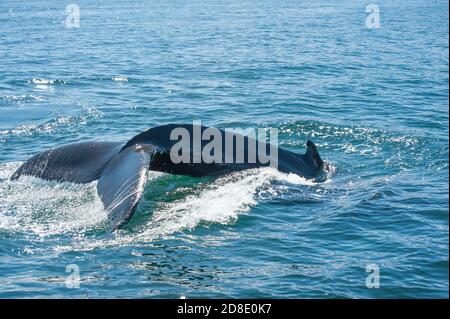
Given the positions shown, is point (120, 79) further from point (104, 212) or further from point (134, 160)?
point (134, 160)

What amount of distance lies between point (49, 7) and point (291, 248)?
5847cm

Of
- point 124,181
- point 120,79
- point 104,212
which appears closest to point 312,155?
point 104,212

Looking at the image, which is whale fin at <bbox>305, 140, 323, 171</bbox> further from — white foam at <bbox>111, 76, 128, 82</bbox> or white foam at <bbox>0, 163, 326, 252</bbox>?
white foam at <bbox>111, 76, 128, 82</bbox>

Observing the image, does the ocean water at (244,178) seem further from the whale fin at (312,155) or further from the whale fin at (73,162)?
the whale fin at (312,155)

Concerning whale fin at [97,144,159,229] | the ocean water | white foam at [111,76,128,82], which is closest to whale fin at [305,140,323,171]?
the ocean water

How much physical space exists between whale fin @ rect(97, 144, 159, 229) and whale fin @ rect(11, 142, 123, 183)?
33cm

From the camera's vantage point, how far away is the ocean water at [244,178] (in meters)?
8.34

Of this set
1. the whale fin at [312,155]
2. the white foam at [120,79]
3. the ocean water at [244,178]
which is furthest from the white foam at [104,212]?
the white foam at [120,79]

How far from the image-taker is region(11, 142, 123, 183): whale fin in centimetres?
952

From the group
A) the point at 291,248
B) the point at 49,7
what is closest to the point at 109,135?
the point at 291,248

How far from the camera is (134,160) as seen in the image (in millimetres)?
8773
